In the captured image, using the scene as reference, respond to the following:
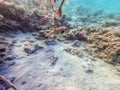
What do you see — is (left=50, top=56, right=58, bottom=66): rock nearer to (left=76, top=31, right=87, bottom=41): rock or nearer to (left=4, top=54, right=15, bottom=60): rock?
(left=4, top=54, right=15, bottom=60): rock

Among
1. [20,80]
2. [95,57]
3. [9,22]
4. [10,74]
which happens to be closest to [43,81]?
[20,80]

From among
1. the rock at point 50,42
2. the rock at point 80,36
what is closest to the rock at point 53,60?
the rock at point 50,42

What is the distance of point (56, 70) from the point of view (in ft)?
A: 13.8

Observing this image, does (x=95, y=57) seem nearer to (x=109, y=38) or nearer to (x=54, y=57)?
(x=109, y=38)

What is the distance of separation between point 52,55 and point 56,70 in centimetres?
70

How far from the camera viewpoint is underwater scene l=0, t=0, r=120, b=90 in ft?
12.4

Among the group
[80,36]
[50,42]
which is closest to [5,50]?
[50,42]

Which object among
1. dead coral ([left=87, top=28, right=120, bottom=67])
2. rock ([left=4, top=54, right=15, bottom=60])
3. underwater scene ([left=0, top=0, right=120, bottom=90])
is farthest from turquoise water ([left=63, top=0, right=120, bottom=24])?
rock ([left=4, top=54, right=15, bottom=60])

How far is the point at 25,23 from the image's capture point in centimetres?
605

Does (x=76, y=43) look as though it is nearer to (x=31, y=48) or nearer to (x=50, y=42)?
(x=50, y=42)

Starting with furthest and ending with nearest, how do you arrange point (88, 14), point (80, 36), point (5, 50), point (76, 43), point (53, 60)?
point (88, 14) < point (80, 36) < point (76, 43) < point (53, 60) < point (5, 50)

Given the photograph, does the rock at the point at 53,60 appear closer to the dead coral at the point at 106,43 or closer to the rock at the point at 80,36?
the dead coral at the point at 106,43

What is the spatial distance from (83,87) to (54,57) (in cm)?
136

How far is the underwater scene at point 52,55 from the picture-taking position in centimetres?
379
